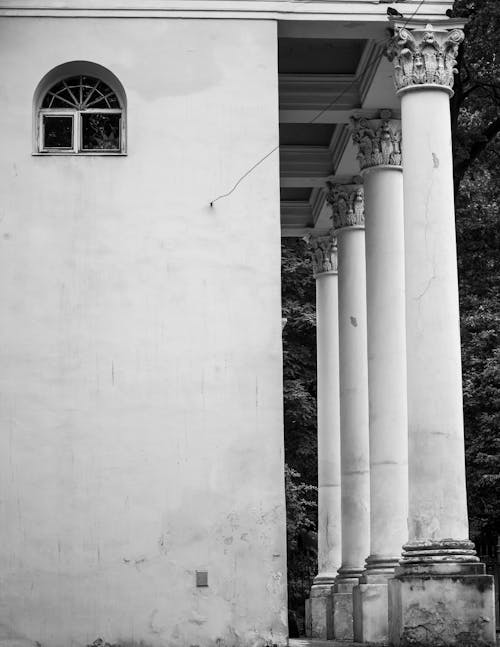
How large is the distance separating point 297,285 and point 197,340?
4020 cm

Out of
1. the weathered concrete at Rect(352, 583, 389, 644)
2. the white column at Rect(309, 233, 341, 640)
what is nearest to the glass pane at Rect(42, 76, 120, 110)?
the weathered concrete at Rect(352, 583, 389, 644)

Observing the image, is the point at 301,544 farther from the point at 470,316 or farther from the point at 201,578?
the point at 201,578

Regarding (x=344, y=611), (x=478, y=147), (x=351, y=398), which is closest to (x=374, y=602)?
(x=344, y=611)

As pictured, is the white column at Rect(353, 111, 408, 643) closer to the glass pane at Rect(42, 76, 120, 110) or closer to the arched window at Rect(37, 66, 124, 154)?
the arched window at Rect(37, 66, 124, 154)

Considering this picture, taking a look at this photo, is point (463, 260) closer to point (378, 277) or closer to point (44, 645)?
point (378, 277)

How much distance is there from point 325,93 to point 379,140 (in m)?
1.77

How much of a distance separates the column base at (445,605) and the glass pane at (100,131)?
10014 mm

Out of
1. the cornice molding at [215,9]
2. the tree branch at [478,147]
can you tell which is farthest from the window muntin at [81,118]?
the tree branch at [478,147]

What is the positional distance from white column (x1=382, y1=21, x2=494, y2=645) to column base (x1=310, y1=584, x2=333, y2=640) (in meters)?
12.8

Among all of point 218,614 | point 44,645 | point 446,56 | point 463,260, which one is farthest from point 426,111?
point 463,260

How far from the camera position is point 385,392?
3334 centimetres

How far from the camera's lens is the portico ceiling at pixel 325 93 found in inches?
1176

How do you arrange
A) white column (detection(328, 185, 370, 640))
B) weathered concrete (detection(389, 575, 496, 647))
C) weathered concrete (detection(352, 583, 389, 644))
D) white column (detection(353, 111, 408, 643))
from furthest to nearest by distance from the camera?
1. white column (detection(328, 185, 370, 640))
2. white column (detection(353, 111, 408, 643))
3. weathered concrete (detection(352, 583, 389, 644))
4. weathered concrete (detection(389, 575, 496, 647))

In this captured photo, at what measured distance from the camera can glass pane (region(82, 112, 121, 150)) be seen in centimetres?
2833
